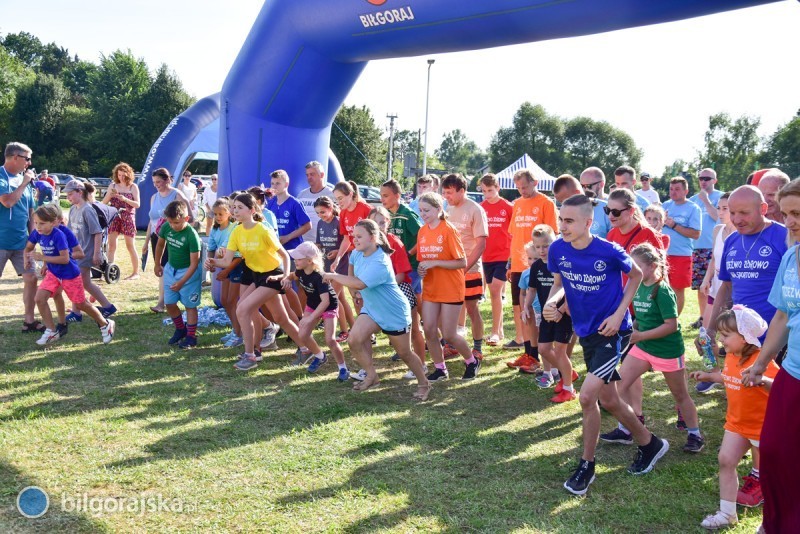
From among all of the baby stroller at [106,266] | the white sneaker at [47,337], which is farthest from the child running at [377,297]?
the baby stroller at [106,266]

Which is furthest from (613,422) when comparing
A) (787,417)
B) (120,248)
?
(120,248)

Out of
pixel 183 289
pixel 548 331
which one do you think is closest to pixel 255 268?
pixel 183 289

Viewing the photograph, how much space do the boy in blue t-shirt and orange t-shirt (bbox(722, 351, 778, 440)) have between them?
615mm

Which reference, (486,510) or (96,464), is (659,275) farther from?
(96,464)

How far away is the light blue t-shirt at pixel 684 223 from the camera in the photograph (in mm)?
7609

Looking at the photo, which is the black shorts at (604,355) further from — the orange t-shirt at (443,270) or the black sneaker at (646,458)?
the orange t-shirt at (443,270)

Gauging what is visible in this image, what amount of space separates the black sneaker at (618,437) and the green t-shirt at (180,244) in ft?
15.4

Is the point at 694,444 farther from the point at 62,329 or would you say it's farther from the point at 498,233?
the point at 62,329

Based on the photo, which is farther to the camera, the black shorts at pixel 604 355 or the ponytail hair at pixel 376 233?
the ponytail hair at pixel 376 233

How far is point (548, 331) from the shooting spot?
545 cm

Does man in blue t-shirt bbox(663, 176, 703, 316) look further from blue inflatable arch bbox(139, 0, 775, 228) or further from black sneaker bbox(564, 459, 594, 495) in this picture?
black sneaker bbox(564, 459, 594, 495)

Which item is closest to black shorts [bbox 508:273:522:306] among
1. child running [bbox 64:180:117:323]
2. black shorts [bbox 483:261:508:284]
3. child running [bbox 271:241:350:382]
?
black shorts [bbox 483:261:508:284]

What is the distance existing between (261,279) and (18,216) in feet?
10.7

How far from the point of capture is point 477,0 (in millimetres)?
6301
